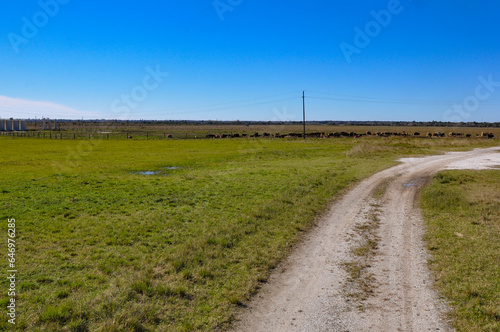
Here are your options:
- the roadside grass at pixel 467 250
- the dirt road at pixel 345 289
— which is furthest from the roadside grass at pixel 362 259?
the roadside grass at pixel 467 250

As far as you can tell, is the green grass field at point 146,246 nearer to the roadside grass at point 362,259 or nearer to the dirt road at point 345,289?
the dirt road at point 345,289

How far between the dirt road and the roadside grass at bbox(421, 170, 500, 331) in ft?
1.16

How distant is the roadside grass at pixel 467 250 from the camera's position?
5.82 m

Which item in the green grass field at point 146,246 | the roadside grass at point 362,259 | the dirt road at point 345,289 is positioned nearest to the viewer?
the dirt road at point 345,289

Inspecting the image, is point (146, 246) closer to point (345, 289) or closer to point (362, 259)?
point (345, 289)

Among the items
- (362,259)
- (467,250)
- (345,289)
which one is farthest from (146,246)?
(467,250)

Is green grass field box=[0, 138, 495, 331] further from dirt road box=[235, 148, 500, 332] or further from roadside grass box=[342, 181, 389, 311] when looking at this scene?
roadside grass box=[342, 181, 389, 311]

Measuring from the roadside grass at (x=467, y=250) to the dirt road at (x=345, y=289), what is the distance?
35 centimetres

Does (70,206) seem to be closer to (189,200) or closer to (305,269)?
(189,200)

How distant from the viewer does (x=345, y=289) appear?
6.74 meters

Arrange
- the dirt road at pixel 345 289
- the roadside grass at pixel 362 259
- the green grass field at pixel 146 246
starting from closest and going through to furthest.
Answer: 1. the dirt road at pixel 345 289
2. the green grass field at pixel 146 246
3. the roadside grass at pixel 362 259

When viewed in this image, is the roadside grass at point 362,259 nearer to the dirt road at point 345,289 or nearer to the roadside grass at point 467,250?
the dirt road at point 345,289

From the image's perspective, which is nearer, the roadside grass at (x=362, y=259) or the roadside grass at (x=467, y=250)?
the roadside grass at (x=467, y=250)

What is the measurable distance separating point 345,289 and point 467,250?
4.35 meters
